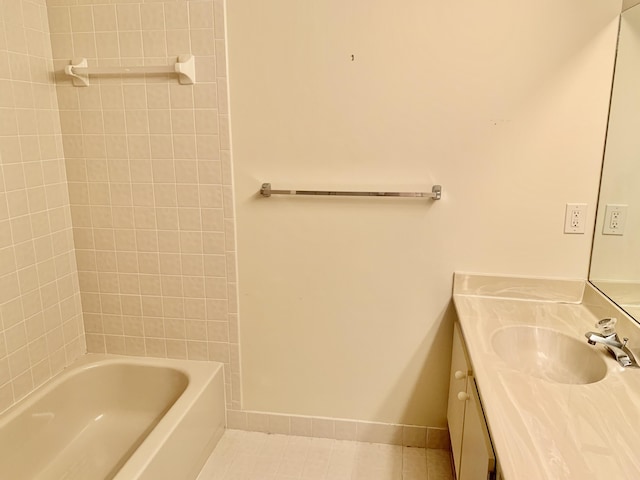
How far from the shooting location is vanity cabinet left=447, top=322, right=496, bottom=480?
1184mm

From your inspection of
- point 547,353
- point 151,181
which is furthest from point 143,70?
point 547,353

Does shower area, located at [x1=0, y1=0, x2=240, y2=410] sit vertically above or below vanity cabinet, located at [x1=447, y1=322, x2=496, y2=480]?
above

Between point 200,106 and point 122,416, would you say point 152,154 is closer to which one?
point 200,106

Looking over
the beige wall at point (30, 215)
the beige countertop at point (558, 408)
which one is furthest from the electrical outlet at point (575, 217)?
the beige wall at point (30, 215)

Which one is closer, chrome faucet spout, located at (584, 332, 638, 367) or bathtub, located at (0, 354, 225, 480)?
chrome faucet spout, located at (584, 332, 638, 367)

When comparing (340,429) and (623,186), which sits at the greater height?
(623,186)

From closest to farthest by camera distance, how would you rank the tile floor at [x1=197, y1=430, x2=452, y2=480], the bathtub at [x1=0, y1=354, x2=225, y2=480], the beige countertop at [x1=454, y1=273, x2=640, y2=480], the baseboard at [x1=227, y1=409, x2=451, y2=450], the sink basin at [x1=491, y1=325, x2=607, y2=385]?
the beige countertop at [x1=454, y1=273, x2=640, y2=480]
the sink basin at [x1=491, y1=325, x2=607, y2=385]
the bathtub at [x1=0, y1=354, x2=225, y2=480]
the tile floor at [x1=197, y1=430, x2=452, y2=480]
the baseboard at [x1=227, y1=409, x2=451, y2=450]

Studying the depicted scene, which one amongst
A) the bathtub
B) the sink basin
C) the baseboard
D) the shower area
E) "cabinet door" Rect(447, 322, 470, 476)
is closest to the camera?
the sink basin

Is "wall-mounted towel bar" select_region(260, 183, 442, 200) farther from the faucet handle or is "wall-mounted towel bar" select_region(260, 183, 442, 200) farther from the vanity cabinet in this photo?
the faucet handle

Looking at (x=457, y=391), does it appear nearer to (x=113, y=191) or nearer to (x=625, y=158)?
(x=625, y=158)

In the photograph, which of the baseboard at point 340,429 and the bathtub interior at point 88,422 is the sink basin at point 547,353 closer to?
the baseboard at point 340,429

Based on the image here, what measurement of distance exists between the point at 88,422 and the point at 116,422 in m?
0.12

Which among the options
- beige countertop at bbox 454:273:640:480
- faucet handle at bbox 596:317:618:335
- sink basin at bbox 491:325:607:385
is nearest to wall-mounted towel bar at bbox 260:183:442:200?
beige countertop at bbox 454:273:640:480

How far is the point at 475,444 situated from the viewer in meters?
1.32
